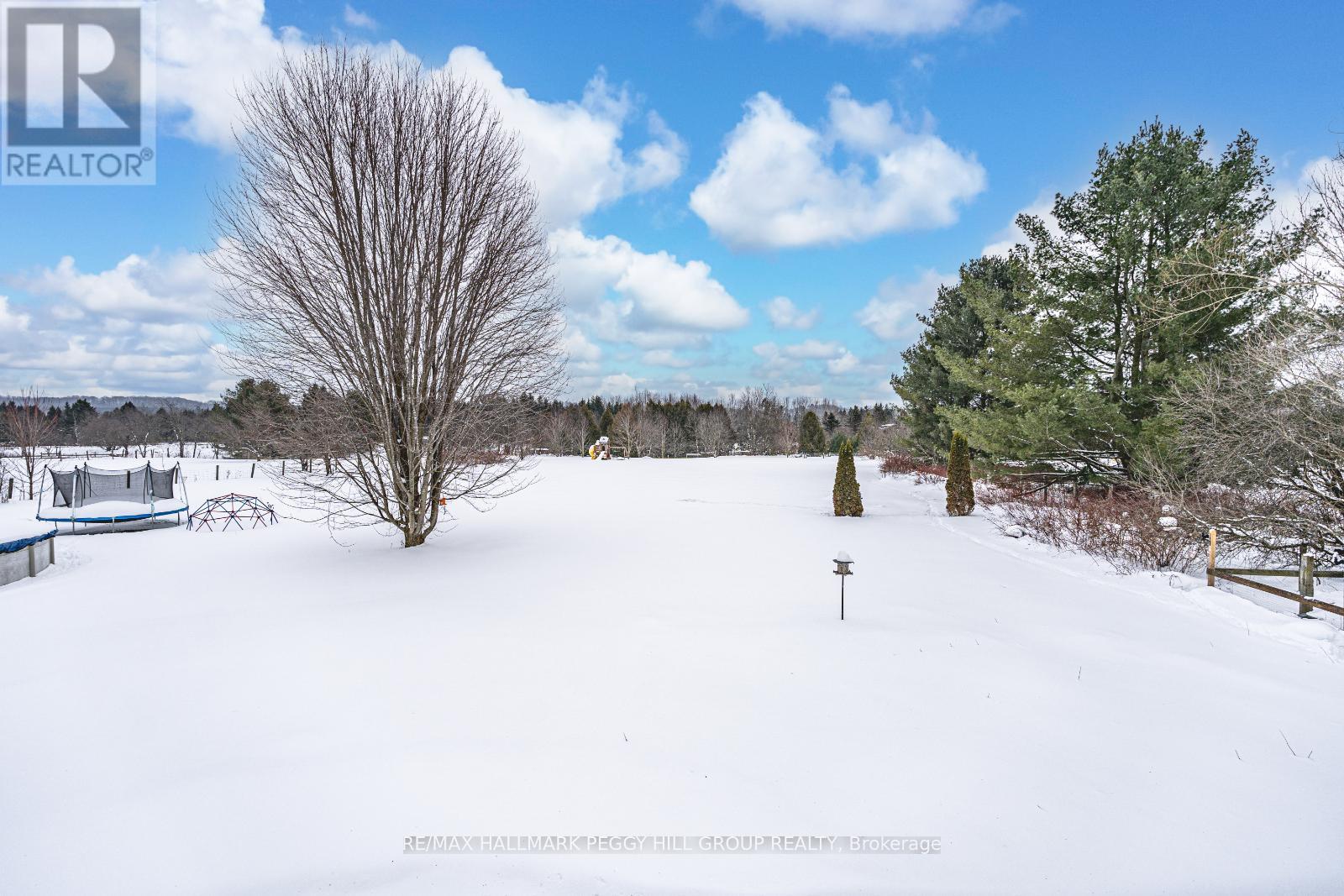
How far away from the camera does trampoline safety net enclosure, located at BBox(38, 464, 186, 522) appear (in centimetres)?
1241

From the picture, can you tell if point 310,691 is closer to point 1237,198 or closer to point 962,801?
point 962,801

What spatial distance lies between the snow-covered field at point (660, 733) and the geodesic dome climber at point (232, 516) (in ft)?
19.4

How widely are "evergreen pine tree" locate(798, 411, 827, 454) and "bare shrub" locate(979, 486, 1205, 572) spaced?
4905cm

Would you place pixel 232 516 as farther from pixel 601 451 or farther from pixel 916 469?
pixel 601 451

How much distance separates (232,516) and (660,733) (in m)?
14.2

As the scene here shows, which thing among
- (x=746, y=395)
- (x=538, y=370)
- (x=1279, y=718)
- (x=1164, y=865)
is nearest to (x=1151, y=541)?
(x=1279, y=718)

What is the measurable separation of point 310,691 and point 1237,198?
710 inches

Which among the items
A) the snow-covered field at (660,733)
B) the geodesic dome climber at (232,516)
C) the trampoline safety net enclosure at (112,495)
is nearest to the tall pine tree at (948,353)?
the snow-covered field at (660,733)

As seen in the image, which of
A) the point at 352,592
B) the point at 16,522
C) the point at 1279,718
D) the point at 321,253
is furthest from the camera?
the point at 16,522

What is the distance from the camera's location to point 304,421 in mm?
8516

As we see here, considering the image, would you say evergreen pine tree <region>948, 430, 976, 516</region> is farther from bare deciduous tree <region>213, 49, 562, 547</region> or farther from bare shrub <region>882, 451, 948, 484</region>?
bare deciduous tree <region>213, 49, 562, 547</region>

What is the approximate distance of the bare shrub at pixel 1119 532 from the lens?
28.9ft

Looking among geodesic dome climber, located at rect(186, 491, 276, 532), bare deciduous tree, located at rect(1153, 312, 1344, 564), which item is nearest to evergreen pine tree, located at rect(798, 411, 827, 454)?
bare deciduous tree, located at rect(1153, 312, 1344, 564)

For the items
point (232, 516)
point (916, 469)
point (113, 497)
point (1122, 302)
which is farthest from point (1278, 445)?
point (113, 497)
